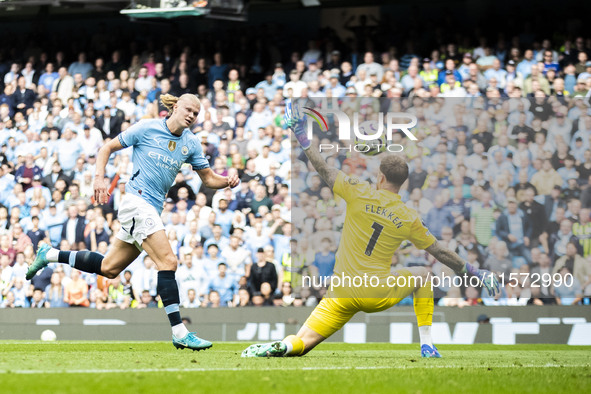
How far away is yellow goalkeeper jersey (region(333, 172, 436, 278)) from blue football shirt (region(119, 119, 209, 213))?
1819 mm

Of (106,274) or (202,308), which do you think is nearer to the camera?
(106,274)

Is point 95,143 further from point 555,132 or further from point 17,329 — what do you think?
point 555,132

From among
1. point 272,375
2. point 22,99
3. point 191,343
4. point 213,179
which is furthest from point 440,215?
point 22,99

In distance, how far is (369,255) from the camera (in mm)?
8422

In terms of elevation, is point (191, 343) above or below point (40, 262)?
below

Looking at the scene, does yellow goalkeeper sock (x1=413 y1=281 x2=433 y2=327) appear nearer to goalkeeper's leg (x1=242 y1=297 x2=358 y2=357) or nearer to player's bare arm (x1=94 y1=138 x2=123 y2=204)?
goalkeeper's leg (x1=242 y1=297 x2=358 y2=357)

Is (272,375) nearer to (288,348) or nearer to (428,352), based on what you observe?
(288,348)

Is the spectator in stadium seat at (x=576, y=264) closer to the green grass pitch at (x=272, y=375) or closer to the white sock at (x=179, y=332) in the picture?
the green grass pitch at (x=272, y=375)

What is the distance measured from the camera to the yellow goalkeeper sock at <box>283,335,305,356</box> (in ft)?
26.3

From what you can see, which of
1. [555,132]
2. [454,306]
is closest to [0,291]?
[454,306]

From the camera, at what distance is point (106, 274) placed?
9.47m

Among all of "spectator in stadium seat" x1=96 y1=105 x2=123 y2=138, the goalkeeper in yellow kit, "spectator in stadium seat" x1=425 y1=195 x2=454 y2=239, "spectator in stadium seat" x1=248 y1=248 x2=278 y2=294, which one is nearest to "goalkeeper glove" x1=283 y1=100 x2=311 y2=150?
the goalkeeper in yellow kit

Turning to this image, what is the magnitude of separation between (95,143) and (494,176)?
9.03 metres

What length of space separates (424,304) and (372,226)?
2.96 feet
